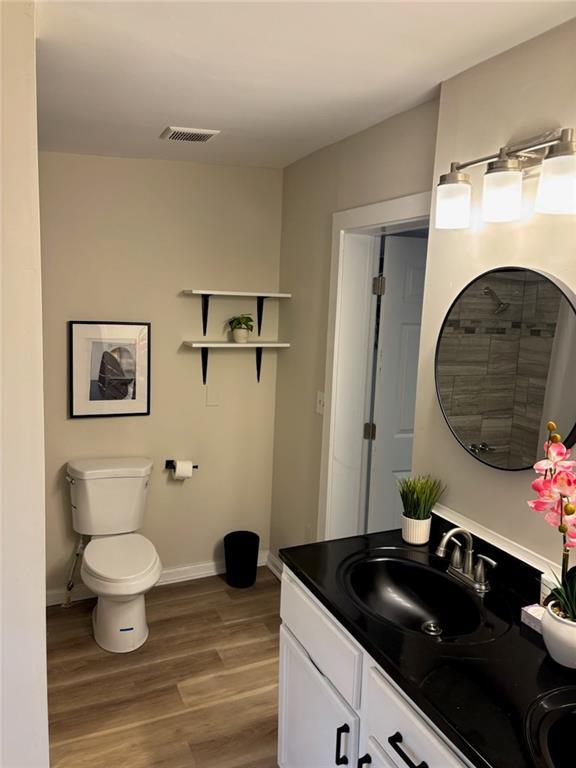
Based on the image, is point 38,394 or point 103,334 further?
point 103,334

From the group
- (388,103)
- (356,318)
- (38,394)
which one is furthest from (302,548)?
(388,103)

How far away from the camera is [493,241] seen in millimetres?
1916

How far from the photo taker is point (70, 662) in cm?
287

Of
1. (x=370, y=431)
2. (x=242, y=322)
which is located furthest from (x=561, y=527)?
(x=242, y=322)

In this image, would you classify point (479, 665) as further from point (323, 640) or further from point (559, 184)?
point (559, 184)

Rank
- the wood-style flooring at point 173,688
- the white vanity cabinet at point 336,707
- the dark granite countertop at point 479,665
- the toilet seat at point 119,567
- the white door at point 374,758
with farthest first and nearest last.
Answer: the toilet seat at point 119,567
the wood-style flooring at point 173,688
the white door at point 374,758
the white vanity cabinet at point 336,707
the dark granite countertop at point 479,665

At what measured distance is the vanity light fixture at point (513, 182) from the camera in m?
1.55

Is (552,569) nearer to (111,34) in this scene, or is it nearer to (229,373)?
(111,34)

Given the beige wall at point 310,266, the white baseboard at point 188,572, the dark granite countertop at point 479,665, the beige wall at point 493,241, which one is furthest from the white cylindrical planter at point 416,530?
the white baseboard at point 188,572

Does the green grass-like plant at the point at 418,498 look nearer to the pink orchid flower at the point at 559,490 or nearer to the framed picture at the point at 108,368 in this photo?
the pink orchid flower at the point at 559,490

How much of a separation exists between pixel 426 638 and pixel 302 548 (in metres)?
0.60

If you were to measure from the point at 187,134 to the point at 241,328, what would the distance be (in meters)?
1.10

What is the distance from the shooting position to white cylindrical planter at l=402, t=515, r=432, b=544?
2.10 metres

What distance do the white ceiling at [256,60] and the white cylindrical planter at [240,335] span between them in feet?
3.57
